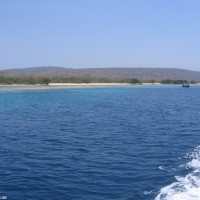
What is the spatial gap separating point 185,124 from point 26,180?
71.4ft

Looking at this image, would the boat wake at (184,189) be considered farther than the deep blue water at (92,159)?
No

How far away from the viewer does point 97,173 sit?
1716cm

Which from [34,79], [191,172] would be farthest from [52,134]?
[34,79]

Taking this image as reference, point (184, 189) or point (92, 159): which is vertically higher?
point (92, 159)

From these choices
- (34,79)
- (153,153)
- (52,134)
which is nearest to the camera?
(153,153)

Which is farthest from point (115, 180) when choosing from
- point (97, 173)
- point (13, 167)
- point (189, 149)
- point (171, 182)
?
point (189, 149)

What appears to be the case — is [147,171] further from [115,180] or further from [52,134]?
[52,134]

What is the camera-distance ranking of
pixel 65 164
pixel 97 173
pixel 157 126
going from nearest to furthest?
pixel 97 173 → pixel 65 164 → pixel 157 126

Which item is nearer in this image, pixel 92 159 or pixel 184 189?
pixel 184 189

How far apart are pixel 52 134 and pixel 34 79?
118 m

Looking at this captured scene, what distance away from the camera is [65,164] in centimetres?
1878

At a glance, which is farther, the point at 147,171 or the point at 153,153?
the point at 153,153

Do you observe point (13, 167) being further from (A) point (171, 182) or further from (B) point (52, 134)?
(B) point (52, 134)

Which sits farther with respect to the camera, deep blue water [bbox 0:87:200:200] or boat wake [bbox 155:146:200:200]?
deep blue water [bbox 0:87:200:200]
